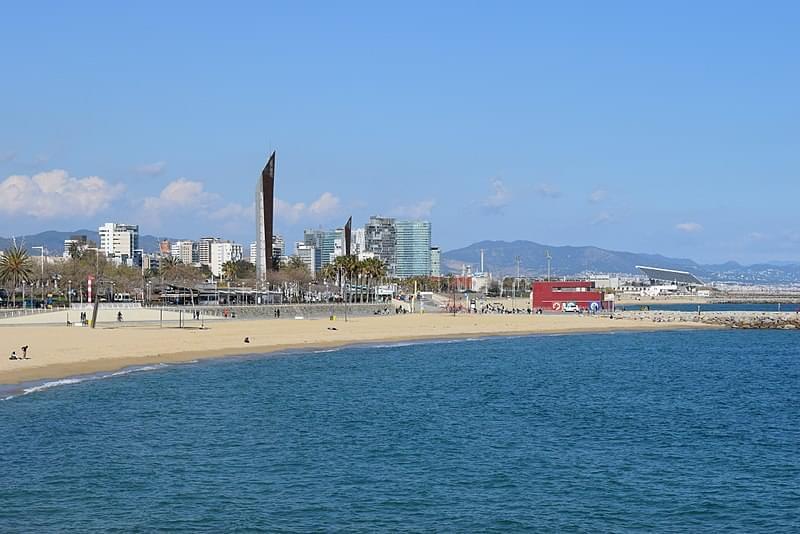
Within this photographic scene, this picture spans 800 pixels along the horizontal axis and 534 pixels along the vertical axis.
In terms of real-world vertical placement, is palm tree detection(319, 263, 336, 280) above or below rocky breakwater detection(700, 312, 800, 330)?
above

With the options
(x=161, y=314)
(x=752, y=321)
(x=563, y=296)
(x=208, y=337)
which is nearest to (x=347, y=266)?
(x=563, y=296)

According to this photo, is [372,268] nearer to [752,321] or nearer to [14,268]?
[752,321]

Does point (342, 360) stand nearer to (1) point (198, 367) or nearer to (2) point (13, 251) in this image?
(1) point (198, 367)

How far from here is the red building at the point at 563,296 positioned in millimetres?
125188

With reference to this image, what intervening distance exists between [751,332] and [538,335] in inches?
966

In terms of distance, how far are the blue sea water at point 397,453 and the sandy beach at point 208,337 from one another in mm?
3667

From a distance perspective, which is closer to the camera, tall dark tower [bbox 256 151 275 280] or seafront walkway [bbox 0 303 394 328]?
seafront walkway [bbox 0 303 394 328]

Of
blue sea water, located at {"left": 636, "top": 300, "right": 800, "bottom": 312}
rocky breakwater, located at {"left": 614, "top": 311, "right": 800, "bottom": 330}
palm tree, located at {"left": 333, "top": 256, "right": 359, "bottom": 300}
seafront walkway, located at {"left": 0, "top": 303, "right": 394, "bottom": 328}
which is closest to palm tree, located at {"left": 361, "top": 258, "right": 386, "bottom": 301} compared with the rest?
palm tree, located at {"left": 333, "top": 256, "right": 359, "bottom": 300}

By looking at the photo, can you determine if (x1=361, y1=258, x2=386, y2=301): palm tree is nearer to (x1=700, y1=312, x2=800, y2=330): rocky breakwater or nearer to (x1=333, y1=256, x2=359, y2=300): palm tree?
(x1=333, y1=256, x2=359, y2=300): palm tree

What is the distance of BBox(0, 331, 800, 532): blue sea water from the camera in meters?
18.7

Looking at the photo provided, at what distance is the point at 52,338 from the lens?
5369 centimetres

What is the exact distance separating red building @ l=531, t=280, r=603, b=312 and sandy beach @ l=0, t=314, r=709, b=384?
2599cm

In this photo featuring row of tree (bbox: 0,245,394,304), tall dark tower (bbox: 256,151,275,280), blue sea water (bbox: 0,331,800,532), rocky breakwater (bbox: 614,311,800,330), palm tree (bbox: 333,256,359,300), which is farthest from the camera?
palm tree (bbox: 333,256,359,300)

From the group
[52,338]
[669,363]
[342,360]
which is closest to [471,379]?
[342,360]
